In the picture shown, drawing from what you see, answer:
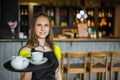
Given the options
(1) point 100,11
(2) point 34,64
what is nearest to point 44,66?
(2) point 34,64

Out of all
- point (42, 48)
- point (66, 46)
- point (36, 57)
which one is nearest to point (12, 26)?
point (66, 46)

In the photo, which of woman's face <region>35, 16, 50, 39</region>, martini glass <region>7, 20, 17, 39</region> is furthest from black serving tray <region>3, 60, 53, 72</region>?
martini glass <region>7, 20, 17, 39</region>

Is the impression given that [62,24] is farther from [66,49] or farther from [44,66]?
[44,66]

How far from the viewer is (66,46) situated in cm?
582

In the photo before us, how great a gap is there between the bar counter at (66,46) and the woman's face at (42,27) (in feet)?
11.8

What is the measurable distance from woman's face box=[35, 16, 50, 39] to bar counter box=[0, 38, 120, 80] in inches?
141

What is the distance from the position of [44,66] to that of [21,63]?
0.16 meters

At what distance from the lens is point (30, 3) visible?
8930mm

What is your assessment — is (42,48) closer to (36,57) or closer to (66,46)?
(36,57)

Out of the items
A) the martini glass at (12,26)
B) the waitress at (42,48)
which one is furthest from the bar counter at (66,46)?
the waitress at (42,48)

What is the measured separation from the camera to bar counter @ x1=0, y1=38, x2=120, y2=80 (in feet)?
18.4

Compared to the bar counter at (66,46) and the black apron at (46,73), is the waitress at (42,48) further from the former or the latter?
the bar counter at (66,46)

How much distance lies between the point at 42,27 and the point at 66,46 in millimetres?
3755

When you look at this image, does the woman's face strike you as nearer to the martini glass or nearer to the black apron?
the black apron
